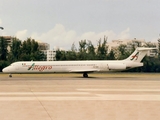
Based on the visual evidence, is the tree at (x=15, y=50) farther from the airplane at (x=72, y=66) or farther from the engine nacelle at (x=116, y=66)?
the engine nacelle at (x=116, y=66)

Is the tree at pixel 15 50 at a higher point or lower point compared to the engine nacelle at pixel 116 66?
higher

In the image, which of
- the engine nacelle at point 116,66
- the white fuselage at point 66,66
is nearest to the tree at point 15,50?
the white fuselage at point 66,66

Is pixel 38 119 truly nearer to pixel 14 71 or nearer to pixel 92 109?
pixel 92 109

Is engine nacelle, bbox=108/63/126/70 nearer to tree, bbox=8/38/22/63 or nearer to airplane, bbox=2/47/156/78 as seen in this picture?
airplane, bbox=2/47/156/78

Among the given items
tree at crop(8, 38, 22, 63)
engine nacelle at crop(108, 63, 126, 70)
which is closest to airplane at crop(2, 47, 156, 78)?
engine nacelle at crop(108, 63, 126, 70)

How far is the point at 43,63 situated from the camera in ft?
149

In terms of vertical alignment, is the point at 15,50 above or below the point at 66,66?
above

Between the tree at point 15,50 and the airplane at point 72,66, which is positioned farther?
the tree at point 15,50

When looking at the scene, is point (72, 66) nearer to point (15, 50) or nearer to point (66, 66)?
point (66, 66)

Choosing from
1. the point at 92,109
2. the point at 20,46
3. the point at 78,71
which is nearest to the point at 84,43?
the point at 20,46

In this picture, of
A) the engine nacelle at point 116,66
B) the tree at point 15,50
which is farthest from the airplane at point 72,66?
the tree at point 15,50

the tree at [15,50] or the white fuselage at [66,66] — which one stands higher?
the tree at [15,50]

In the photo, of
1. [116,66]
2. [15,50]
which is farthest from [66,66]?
[15,50]

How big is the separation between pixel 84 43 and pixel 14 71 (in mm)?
66974
